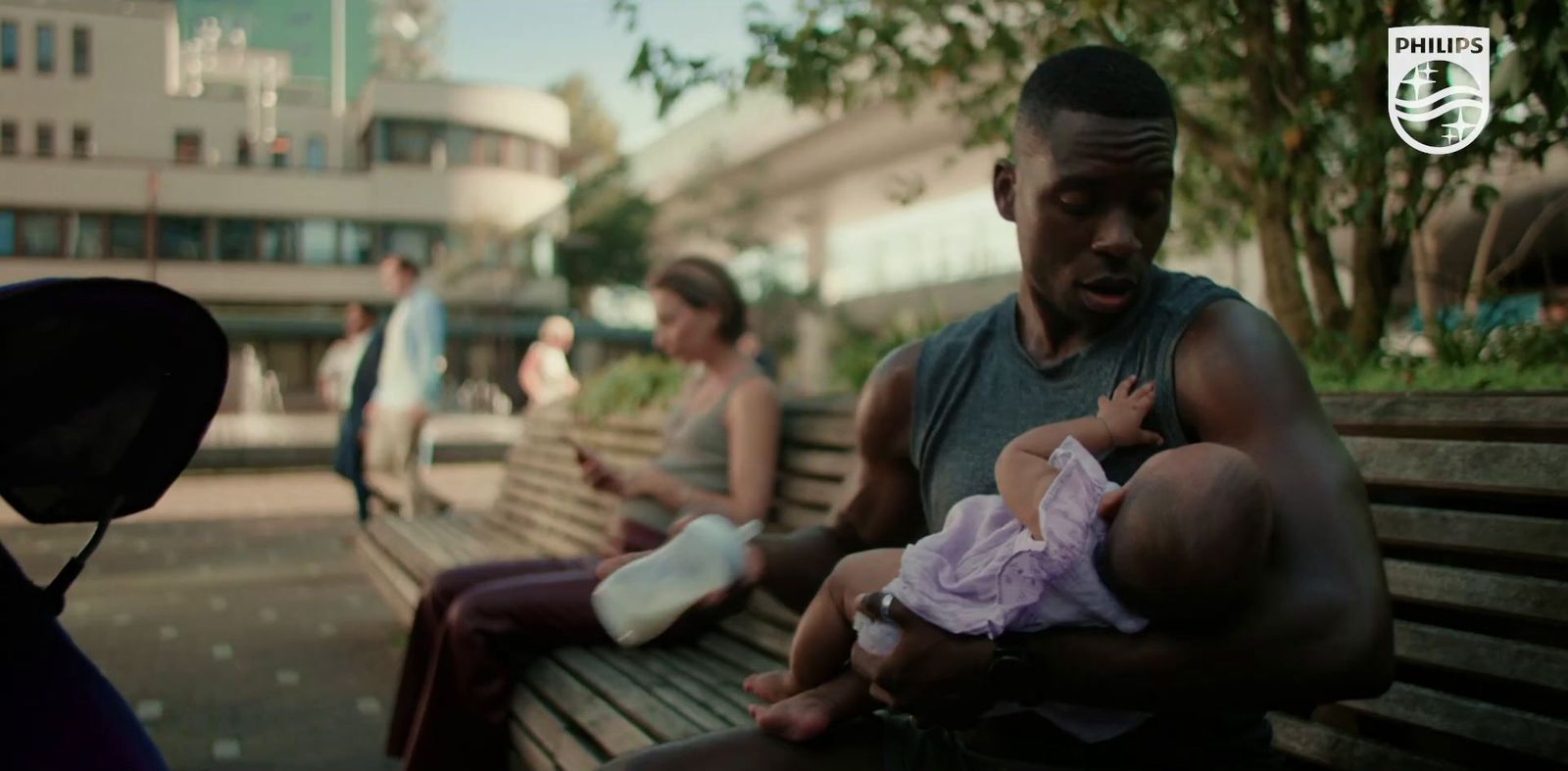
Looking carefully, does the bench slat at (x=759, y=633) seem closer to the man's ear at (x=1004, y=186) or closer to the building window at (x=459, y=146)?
the man's ear at (x=1004, y=186)

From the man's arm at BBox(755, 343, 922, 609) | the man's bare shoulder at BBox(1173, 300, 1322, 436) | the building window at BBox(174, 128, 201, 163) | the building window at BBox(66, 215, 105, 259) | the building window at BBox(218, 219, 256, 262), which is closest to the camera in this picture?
the man's bare shoulder at BBox(1173, 300, 1322, 436)

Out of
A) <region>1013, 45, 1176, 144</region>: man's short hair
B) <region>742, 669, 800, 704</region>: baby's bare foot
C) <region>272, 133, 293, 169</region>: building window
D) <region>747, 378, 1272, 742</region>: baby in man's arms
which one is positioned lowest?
<region>742, 669, 800, 704</region>: baby's bare foot

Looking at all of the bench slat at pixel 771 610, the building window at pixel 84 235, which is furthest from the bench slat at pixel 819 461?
the building window at pixel 84 235

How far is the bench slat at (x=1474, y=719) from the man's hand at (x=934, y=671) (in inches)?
29.5

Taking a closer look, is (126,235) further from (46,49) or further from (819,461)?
(819,461)

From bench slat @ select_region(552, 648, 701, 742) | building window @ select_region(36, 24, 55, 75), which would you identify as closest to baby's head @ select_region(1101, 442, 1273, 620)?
bench slat @ select_region(552, 648, 701, 742)

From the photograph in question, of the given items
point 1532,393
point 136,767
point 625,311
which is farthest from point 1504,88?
point 625,311

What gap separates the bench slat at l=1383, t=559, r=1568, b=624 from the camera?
202 cm

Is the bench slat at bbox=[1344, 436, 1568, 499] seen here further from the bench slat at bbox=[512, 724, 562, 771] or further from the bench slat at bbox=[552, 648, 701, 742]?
the bench slat at bbox=[512, 724, 562, 771]

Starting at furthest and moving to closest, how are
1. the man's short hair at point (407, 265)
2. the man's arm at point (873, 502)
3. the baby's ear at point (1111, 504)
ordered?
the man's short hair at point (407, 265) < the man's arm at point (873, 502) < the baby's ear at point (1111, 504)

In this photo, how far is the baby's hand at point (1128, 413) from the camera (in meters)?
1.79

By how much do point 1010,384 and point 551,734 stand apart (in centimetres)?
168

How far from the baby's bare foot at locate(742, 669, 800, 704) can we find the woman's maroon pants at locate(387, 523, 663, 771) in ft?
5.52

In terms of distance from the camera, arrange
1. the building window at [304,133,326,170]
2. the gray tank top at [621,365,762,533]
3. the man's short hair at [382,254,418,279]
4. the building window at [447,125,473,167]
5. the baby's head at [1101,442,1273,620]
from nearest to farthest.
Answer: the baby's head at [1101,442,1273,620], the gray tank top at [621,365,762,533], the man's short hair at [382,254,418,279], the building window at [447,125,473,167], the building window at [304,133,326,170]
